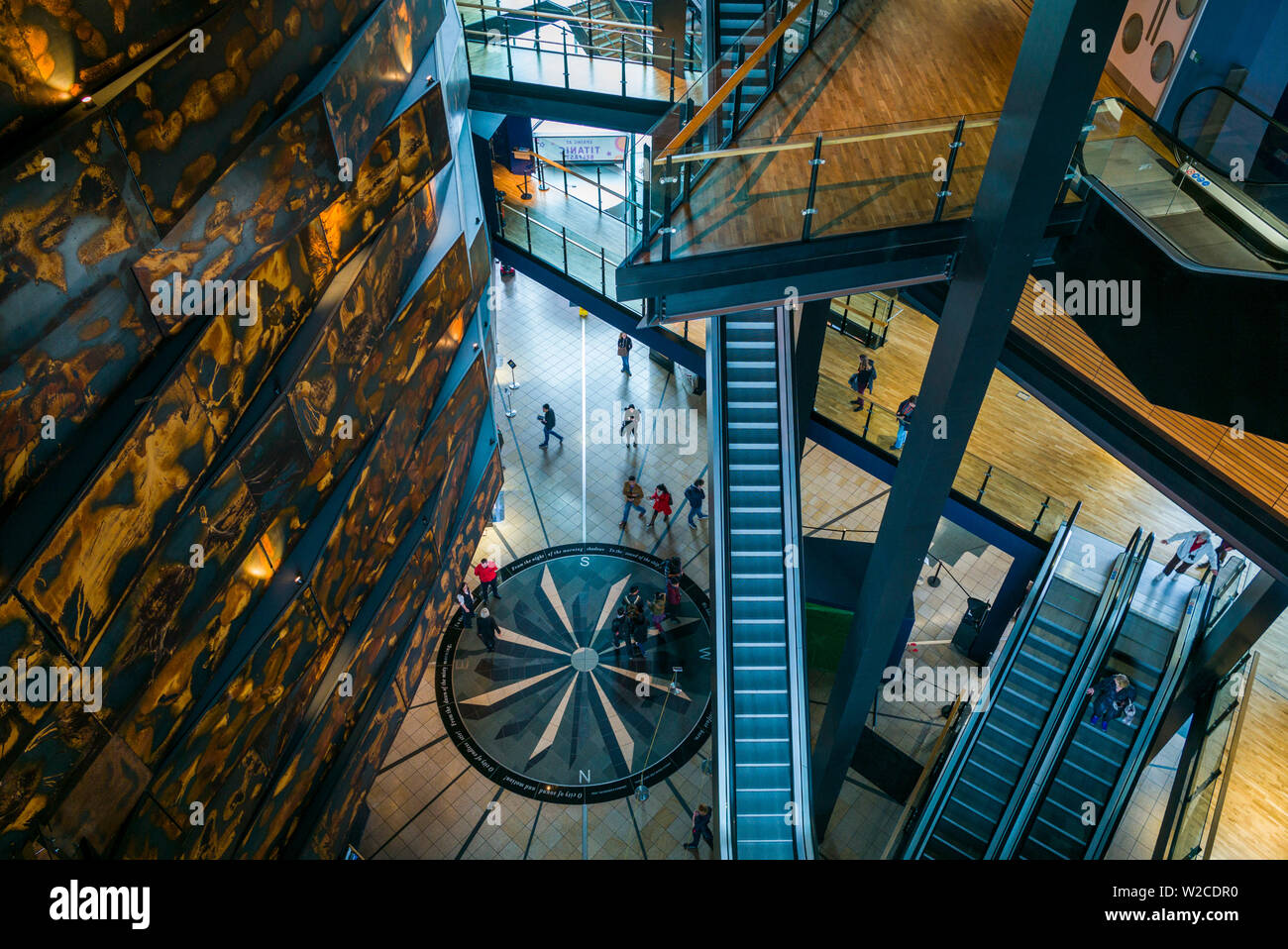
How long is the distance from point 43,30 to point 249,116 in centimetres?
190

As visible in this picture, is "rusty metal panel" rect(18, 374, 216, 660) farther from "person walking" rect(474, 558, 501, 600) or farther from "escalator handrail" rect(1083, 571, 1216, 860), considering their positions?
"escalator handrail" rect(1083, 571, 1216, 860)

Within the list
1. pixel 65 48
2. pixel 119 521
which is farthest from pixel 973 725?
pixel 65 48

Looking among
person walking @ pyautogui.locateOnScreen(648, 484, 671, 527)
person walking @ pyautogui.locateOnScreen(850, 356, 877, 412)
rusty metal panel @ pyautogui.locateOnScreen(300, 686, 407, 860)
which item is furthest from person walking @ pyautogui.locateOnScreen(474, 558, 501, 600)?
person walking @ pyautogui.locateOnScreen(850, 356, 877, 412)

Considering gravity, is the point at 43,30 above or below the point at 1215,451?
above

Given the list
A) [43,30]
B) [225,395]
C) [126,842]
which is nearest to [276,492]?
[225,395]

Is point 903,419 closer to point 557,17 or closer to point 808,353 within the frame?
point 808,353

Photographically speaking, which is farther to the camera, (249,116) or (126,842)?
(126,842)

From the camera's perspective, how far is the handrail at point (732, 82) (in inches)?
328

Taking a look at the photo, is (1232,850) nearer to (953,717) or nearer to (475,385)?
(953,717)

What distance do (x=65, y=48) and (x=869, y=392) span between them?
12081 millimetres

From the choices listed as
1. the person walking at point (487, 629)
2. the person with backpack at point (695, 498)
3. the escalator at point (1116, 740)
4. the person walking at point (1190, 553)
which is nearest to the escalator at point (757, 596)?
the escalator at point (1116, 740)

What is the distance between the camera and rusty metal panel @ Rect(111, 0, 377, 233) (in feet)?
17.1
